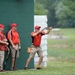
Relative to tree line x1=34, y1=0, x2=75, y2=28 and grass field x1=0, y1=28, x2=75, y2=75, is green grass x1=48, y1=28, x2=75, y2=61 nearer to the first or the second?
grass field x1=0, y1=28, x2=75, y2=75

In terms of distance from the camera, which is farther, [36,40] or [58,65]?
[58,65]

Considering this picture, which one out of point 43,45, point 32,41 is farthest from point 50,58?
point 32,41

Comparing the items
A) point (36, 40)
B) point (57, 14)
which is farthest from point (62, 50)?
point (57, 14)

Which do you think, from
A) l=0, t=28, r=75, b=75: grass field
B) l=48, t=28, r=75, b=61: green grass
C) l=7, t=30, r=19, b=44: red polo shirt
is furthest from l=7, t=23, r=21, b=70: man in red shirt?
l=48, t=28, r=75, b=61: green grass

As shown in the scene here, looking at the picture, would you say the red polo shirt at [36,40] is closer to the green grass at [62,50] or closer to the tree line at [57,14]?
the green grass at [62,50]

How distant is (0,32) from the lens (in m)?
16.7

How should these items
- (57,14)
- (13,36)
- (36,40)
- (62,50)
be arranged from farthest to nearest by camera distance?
(57,14) < (62,50) < (36,40) < (13,36)

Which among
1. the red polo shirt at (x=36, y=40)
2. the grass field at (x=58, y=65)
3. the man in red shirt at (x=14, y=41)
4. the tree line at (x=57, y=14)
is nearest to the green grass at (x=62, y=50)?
the grass field at (x=58, y=65)

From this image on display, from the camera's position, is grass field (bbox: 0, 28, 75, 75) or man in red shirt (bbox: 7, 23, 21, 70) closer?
grass field (bbox: 0, 28, 75, 75)

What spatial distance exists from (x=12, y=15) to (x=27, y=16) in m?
0.74

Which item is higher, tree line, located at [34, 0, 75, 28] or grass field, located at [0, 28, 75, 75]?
→ tree line, located at [34, 0, 75, 28]

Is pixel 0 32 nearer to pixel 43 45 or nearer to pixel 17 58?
pixel 17 58

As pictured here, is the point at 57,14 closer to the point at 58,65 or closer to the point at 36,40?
the point at 58,65

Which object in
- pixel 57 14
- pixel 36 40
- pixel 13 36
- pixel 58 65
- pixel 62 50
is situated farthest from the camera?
pixel 57 14
